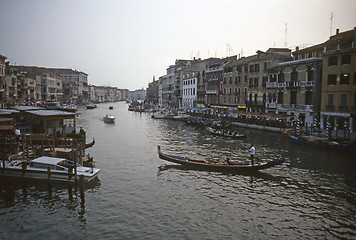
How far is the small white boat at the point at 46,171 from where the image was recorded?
17.6 m

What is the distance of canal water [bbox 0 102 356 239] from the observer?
12.8m

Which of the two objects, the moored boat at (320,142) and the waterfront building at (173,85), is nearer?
the moored boat at (320,142)

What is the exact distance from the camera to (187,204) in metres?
15.7

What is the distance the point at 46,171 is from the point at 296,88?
3888 cm

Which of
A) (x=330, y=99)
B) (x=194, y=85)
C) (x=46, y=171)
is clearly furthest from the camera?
(x=194, y=85)

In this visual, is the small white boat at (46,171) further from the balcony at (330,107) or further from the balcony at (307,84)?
the balcony at (307,84)

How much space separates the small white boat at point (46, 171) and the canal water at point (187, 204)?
0.67m

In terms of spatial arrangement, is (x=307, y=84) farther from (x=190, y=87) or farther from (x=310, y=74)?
(x=190, y=87)

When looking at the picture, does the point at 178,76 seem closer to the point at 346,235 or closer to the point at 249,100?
the point at 249,100

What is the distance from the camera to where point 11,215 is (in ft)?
46.3

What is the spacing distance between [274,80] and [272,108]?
16.6 feet

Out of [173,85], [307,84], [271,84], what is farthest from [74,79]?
[307,84]

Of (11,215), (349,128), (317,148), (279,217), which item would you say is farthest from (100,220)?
(349,128)

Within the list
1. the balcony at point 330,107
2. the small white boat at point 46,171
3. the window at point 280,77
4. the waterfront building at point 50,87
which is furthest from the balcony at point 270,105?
the waterfront building at point 50,87
